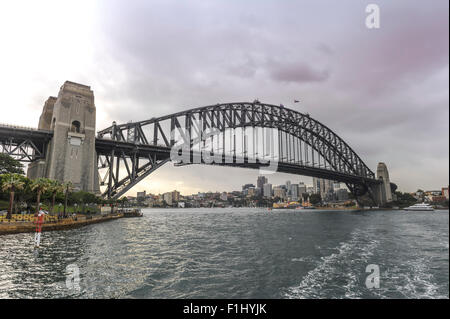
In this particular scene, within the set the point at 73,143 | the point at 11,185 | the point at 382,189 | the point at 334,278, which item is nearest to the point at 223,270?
the point at 334,278

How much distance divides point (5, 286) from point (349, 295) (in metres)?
12.7

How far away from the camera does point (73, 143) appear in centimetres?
4488

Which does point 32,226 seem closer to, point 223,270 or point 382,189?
point 223,270

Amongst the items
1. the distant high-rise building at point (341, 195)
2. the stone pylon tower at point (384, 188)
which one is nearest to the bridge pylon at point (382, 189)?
the stone pylon tower at point (384, 188)

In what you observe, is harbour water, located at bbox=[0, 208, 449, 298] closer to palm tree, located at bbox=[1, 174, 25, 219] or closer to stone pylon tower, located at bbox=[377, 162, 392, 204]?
palm tree, located at bbox=[1, 174, 25, 219]

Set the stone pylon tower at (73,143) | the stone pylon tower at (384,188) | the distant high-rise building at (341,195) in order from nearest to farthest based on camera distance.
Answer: the stone pylon tower at (73,143) < the stone pylon tower at (384,188) < the distant high-rise building at (341,195)

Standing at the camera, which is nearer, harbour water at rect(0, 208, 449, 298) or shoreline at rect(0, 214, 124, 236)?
harbour water at rect(0, 208, 449, 298)

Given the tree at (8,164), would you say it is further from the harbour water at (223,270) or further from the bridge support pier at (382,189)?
the bridge support pier at (382,189)

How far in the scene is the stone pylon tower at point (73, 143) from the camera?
42.9 meters

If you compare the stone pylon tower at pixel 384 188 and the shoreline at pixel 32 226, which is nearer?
the shoreline at pixel 32 226

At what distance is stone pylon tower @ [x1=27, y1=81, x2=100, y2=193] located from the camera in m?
42.9

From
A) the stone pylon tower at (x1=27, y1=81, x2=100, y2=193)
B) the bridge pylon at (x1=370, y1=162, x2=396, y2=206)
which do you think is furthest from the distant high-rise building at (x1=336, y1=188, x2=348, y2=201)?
the stone pylon tower at (x1=27, y1=81, x2=100, y2=193)

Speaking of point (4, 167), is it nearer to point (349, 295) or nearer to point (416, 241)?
point (349, 295)

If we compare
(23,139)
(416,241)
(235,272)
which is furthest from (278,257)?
(23,139)
